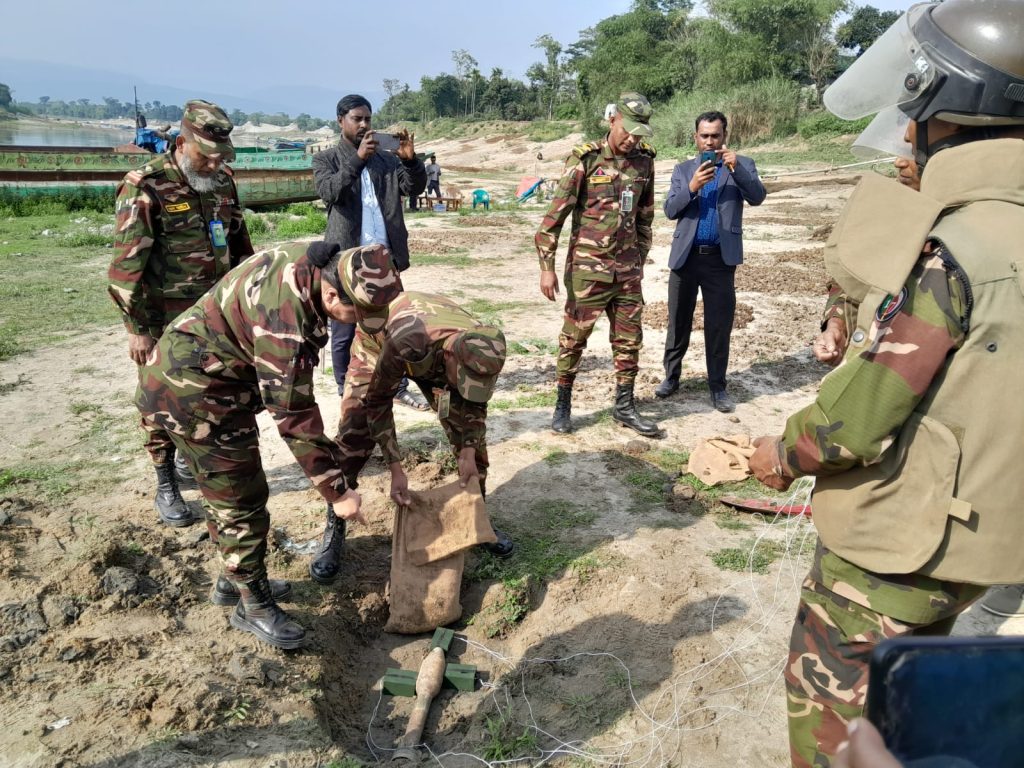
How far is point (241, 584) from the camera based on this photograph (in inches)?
121

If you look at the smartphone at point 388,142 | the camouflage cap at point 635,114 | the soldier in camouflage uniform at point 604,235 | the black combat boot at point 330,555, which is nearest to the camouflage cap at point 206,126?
the smartphone at point 388,142

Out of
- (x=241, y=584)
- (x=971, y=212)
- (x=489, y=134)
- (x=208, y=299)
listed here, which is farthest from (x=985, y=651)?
(x=489, y=134)

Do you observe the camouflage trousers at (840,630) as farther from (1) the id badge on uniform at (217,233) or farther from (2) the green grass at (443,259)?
(2) the green grass at (443,259)

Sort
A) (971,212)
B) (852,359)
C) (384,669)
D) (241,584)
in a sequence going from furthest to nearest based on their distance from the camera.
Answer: (384,669), (241,584), (852,359), (971,212)

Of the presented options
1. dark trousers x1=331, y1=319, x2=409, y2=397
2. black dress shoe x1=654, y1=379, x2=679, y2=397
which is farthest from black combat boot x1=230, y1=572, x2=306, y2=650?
black dress shoe x1=654, y1=379, x2=679, y2=397

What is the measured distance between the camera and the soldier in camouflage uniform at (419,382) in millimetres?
3191

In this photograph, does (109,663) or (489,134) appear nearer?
(109,663)

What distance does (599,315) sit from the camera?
5070 mm

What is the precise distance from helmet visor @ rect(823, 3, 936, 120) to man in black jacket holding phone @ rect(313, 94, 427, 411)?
11.2ft

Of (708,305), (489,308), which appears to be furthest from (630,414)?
(489,308)

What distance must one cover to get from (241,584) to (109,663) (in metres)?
0.56

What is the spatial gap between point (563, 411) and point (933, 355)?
155 inches

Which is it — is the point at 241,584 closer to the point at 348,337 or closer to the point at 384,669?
the point at 384,669

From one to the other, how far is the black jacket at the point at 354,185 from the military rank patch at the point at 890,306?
3972 mm
